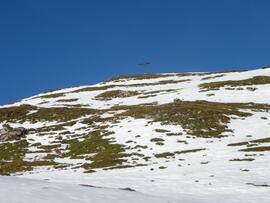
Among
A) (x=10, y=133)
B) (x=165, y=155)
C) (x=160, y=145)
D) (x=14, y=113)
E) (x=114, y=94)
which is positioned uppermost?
(x=114, y=94)

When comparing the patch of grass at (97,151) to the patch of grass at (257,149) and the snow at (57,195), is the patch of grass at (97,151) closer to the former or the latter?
the patch of grass at (257,149)

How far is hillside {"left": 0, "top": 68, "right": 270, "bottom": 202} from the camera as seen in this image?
21.5m

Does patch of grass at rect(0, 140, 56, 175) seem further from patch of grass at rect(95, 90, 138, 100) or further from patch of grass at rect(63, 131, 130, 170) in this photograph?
patch of grass at rect(95, 90, 138, 100)

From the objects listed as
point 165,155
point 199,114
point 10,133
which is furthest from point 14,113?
point 165,155

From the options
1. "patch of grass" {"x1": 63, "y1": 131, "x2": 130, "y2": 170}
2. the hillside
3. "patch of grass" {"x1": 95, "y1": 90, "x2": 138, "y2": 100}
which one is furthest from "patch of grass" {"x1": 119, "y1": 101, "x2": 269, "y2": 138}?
"patch of grass" {"x1": 95, "y1": 90, "x2": 138, "y2": 100}

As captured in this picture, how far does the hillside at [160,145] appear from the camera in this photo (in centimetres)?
2145

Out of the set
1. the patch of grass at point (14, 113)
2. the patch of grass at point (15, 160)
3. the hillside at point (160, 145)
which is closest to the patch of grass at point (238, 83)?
the hillside at point (160, 145)

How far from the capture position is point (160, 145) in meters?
38.9

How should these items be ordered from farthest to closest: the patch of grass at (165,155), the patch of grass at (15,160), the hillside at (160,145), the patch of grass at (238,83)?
the patch of grass at (238,83), the patch of grass at (165,155), the patch of grass at (15,160), the hillside at (160,145)

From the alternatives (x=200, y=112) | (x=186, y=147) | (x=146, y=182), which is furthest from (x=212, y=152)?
(x=200, y=112)

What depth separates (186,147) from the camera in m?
37.4

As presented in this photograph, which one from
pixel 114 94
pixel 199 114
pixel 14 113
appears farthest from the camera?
pixel 114 94

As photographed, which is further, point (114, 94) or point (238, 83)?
point (114, 94)

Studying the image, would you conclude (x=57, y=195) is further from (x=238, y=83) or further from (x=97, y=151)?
(x=238, y=83)
